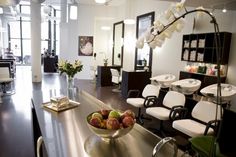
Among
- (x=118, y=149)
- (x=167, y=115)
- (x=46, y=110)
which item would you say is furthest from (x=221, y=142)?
(x=46, y=110)

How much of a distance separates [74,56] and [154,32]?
9.64 meters

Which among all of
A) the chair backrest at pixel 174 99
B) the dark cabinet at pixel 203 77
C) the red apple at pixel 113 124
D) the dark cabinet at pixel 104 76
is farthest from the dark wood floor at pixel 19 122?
the red apple at pixel 113 124

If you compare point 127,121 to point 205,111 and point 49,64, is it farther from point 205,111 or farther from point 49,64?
point 49,64

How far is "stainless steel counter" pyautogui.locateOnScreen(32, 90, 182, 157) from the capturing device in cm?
136

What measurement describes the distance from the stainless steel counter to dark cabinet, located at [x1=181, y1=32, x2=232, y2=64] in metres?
2.99

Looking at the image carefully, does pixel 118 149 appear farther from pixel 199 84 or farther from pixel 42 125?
pixel 199 84

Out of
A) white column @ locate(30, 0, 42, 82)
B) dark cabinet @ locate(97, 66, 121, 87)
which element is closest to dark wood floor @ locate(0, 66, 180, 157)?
dark cabinet @ locate(97, 66, 121, 87)

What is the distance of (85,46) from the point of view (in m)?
10.3

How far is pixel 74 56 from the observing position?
1031 centimetres

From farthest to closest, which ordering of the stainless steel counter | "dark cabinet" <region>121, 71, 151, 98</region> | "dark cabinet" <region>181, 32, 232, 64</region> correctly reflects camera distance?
"dark cabinet" <region>121, 71, 151, 98</region> → "dark cabinet" <region>181, 32, 232, 64</region> → the stainless steel counter

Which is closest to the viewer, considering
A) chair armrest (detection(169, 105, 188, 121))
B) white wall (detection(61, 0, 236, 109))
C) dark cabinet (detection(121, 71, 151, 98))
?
chair armrest (detection(169, 105, 188, 121))

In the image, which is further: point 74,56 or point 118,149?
point 74,56

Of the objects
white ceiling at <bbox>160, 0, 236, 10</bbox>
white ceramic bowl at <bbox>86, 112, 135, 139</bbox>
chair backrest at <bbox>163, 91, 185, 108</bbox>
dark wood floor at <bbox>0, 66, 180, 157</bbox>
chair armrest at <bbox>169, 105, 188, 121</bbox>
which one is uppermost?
white ceiling at <bbox>160, 0, 236, 10</bbox>

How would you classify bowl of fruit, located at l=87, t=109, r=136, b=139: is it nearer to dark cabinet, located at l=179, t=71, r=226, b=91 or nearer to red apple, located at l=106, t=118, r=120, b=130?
red apple, located at l=106, t=118, r=120, b=130
